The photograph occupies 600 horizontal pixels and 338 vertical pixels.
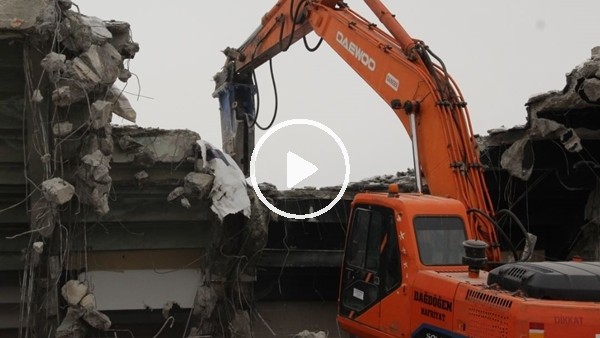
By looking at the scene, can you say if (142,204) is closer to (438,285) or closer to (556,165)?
(438,285)

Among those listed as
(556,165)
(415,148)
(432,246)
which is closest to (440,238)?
(432,246)

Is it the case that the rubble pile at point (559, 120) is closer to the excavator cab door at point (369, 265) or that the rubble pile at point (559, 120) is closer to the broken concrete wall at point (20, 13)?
the excavator cab door at point (369, 265)

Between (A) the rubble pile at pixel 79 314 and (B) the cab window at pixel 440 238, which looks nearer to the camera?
(B) the cab window at pixel 440 238

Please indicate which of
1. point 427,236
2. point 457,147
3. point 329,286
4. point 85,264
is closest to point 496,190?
point 329,286

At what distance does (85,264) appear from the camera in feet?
31.5

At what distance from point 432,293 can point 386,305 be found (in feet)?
2.23

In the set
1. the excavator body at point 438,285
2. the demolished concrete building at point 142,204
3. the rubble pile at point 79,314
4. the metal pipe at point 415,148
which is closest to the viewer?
the excavator body at point 438,285

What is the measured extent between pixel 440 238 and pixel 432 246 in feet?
0.38

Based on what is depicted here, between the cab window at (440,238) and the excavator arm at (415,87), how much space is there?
33 centimetres

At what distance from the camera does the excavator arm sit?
8.05 meters

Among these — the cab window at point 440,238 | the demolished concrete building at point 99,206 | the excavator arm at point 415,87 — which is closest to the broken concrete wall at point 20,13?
the demolished concrete building at point 99,206

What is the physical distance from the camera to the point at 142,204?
987cm

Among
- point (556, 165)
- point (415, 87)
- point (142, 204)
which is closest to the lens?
point (415, 87)

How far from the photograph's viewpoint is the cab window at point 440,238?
7.36 m
